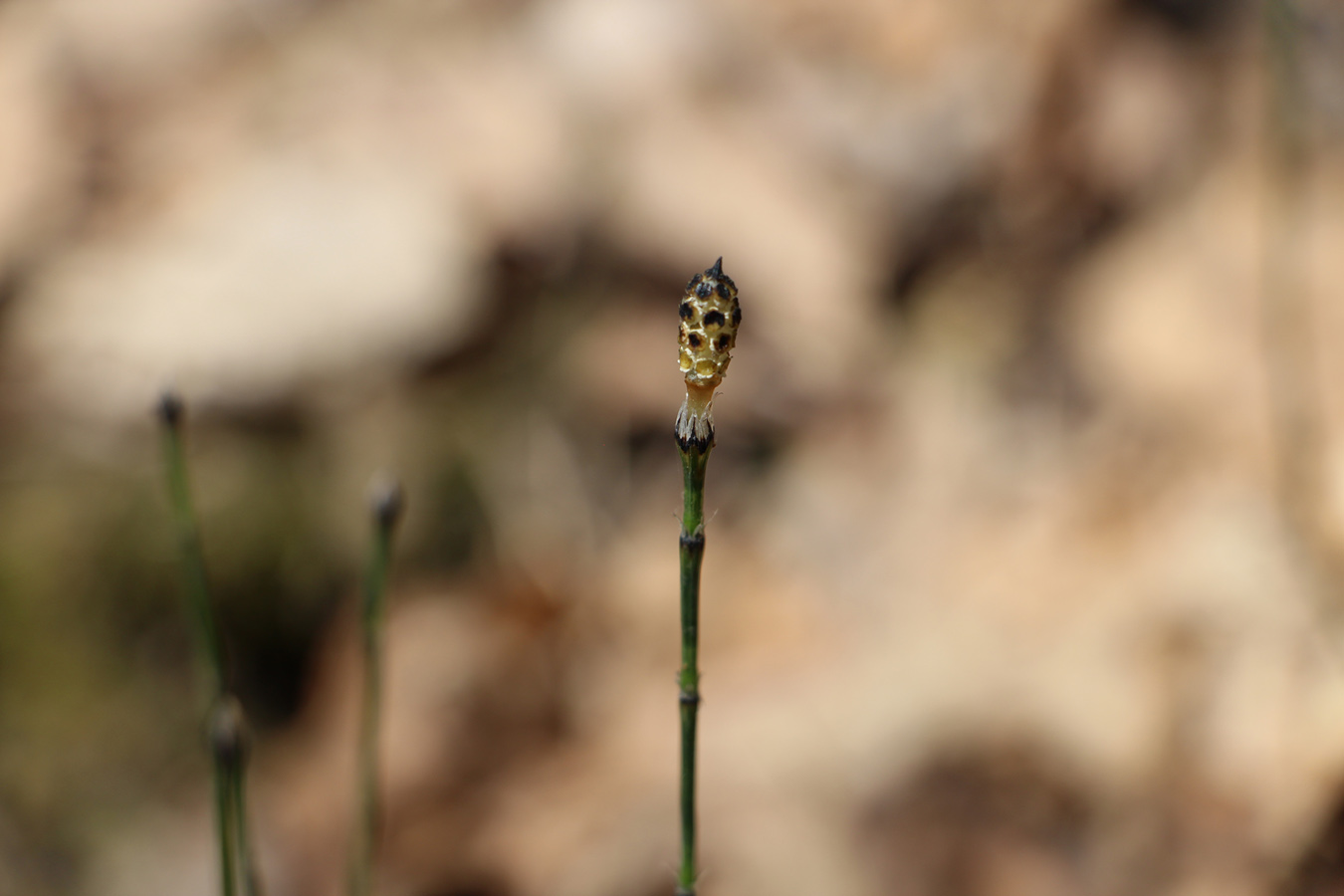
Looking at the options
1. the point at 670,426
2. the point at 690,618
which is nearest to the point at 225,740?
the point at 690,618

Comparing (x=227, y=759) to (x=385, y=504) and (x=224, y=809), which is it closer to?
(x=224, y=809)

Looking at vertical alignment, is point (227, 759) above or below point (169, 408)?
below

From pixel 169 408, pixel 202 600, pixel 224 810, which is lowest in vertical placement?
pixel 224 810

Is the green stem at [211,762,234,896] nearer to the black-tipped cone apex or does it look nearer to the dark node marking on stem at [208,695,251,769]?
the dark node marking on stem at [208,695,251,769]

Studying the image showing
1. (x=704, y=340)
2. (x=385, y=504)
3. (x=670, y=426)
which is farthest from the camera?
(x=670, y=426)

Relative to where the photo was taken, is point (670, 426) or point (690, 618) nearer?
point (690, 618)

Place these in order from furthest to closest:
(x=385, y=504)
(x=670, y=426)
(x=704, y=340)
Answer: (x=670, y=426)
(x=385, y=504)
(x=704, y=340)
